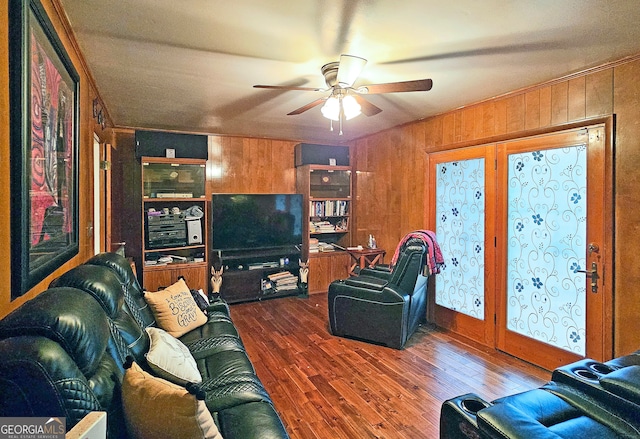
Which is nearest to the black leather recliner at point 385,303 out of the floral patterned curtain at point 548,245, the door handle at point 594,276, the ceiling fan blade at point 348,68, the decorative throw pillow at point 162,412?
the floral patterned curtain at point 548,245

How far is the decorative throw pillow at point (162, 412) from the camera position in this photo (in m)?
1.05

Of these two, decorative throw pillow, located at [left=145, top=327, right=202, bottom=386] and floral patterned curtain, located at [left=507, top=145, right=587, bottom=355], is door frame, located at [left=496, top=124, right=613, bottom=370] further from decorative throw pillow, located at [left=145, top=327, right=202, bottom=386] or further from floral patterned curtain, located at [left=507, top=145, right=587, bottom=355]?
decorative throw pillow, located at [left=145, top=327, right=202, bottom=386]

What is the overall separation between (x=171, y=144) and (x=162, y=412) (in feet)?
13.9

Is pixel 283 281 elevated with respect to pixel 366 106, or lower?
lower

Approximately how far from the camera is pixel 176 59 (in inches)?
95.7

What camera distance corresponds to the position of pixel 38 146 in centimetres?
137

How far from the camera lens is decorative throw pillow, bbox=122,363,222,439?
105cm

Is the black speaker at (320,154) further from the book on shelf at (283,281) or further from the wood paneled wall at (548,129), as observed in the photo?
the book on shelf at (283,281)

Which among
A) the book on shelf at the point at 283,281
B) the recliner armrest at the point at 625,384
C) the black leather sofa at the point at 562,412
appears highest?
the recliner armrest at the point at 625,384

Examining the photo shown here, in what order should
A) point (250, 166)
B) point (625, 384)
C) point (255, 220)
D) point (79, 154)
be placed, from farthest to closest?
1. point (250, 166)
2. point (255, 220)
3. point (79, 154)
4. point (625, 384)

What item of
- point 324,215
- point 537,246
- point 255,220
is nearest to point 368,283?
point 537,246

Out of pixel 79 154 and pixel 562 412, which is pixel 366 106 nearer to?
pixel 79 154

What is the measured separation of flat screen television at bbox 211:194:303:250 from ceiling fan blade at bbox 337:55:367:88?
2.90 metres

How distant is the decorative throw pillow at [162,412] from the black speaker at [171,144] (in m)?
3.97
